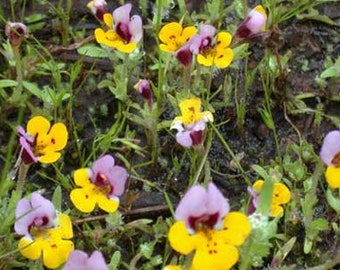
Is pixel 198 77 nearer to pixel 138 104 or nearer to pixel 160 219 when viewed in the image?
pixel 138 104

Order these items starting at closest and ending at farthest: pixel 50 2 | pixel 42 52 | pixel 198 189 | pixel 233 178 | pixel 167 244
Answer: pixel 198 189, pixel 167 244, pixel 233 178, pixel 42 52, pixel 50 2

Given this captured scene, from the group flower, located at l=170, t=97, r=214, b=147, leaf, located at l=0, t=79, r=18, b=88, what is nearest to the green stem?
leaf, located at l=0, t=79, r=18, b=88

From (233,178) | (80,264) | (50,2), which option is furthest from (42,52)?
(80,264)

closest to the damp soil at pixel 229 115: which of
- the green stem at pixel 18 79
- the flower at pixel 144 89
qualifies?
the green stem at pixel 18 79

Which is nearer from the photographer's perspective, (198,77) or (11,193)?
(11,193)

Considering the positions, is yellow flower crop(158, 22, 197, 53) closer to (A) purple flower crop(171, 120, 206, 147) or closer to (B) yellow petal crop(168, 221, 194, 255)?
(A) purple flower crop(171, 120, 206, 147)

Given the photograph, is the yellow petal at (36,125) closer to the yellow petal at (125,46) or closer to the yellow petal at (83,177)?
the yellow petal at (83,177)

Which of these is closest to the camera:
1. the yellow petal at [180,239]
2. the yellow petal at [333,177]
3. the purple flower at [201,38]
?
the yellow petal at [180,239]

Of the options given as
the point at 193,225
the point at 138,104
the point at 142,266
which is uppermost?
the point at 193,225
